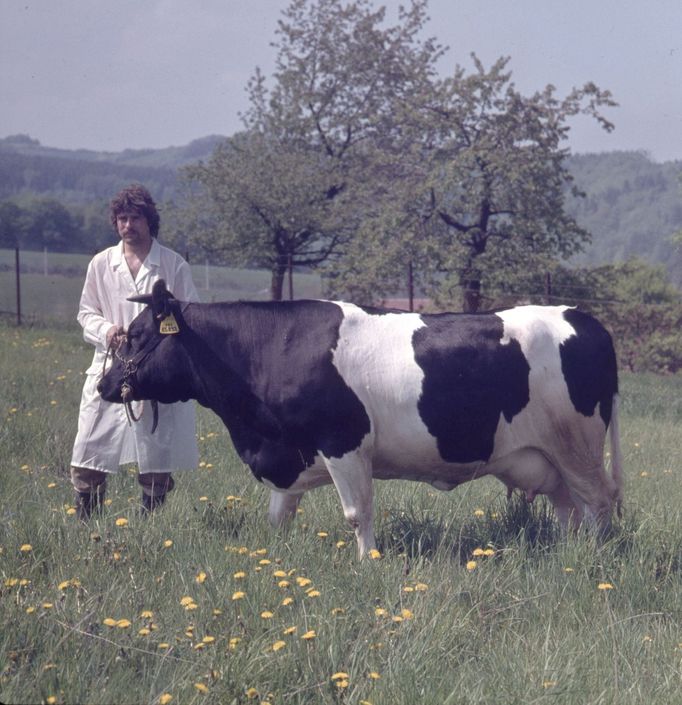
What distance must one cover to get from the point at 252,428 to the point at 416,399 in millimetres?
1023

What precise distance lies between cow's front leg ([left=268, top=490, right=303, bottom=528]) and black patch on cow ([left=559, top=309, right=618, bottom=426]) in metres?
1.81

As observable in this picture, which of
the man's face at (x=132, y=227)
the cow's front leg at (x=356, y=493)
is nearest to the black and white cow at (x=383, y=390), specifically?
the cow's front leg at (x=356, y=493)

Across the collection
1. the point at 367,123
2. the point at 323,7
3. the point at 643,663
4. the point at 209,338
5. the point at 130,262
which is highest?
the point at 323,7

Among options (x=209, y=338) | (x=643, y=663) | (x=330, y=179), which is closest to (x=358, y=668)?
(x=643, y=663)

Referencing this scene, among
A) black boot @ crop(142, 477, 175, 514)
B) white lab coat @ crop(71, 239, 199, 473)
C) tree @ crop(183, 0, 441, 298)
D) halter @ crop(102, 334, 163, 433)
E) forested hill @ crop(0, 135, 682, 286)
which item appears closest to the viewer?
halter @ crop(102, 334, 163, 433)

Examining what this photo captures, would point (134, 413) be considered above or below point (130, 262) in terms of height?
below

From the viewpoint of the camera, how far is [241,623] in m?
4.19

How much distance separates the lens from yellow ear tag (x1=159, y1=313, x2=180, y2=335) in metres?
5.91

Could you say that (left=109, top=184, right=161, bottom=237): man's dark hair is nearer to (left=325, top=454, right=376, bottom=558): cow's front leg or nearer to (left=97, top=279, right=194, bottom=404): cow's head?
(left=97, top=279, right=194, bottom=404): cow's head

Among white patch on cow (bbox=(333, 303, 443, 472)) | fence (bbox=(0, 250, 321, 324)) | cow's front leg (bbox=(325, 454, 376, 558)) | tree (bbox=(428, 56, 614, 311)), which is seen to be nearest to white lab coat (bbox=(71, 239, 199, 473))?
cow's front leg (bbox=(325, 454, 376, 558))

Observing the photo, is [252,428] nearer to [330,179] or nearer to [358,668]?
[358,668]

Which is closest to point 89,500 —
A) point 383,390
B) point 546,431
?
point 383,390

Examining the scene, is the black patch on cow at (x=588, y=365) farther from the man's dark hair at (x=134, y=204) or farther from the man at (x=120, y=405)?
the man's dark hair at (x=134, y=204)

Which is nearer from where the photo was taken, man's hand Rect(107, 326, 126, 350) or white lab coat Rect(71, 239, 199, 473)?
man's hand Rect(107, 326, 126, 350)
